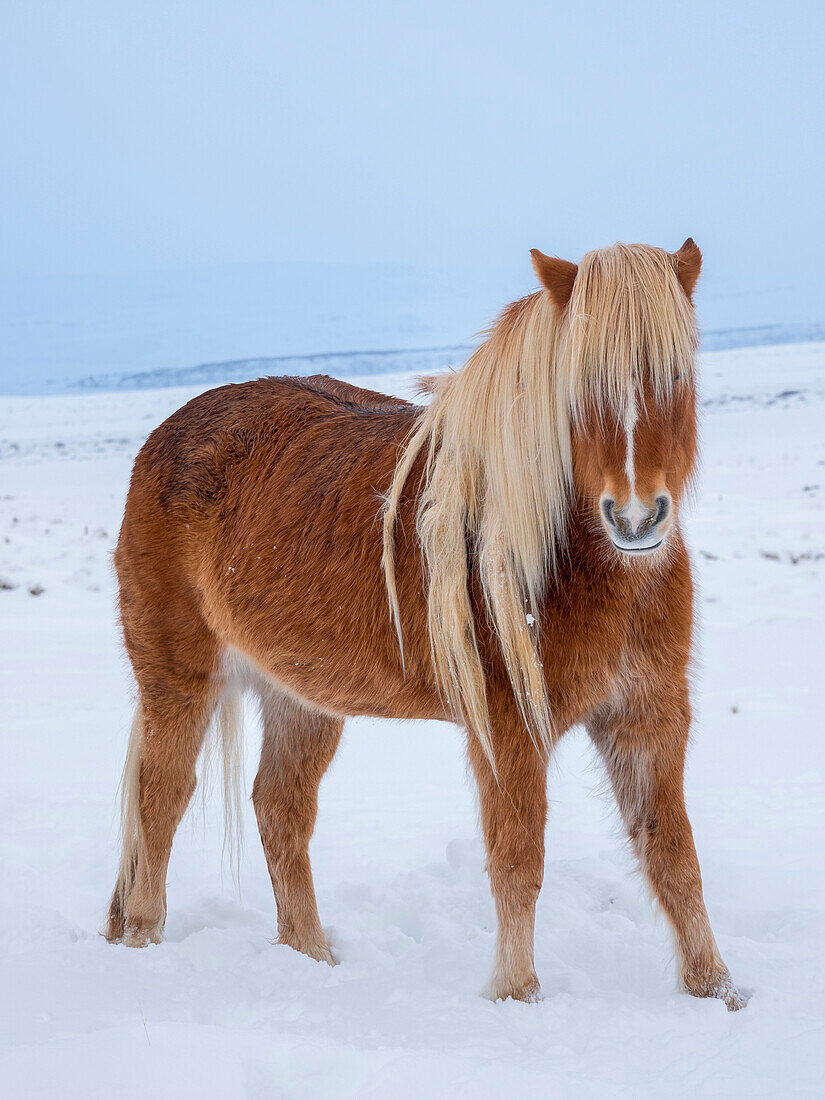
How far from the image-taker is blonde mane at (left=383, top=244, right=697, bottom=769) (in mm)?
2150

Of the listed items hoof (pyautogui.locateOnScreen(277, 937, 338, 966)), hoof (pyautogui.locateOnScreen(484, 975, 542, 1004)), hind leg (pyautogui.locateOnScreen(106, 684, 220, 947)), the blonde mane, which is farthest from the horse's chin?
hoof (pyautogui.locateOnScreen(277, 937, 338, 966))

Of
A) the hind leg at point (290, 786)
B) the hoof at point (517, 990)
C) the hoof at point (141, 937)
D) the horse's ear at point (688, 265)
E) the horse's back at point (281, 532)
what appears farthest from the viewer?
the hind leg at point (290, 786)

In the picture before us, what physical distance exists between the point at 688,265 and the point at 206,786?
242 cm

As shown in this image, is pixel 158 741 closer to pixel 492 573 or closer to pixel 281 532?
pixel 281 532

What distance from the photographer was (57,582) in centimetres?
860

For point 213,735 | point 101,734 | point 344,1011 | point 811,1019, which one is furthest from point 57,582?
point 811,1019

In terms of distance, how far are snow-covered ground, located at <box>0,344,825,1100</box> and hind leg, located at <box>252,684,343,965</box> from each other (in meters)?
0.20

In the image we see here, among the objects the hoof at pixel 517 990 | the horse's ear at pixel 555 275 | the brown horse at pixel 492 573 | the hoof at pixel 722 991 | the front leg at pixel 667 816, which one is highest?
the horse's ear at pixel 555 275

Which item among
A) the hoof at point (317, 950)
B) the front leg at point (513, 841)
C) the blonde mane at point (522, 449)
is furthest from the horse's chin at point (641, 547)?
the hoof at point (317, 950)

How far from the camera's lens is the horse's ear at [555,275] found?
2232 millimetres

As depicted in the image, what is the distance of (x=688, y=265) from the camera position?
2.32 meters

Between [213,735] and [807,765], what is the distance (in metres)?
2.80

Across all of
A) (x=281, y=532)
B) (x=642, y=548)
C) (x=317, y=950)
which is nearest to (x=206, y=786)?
(x=317, y=950)

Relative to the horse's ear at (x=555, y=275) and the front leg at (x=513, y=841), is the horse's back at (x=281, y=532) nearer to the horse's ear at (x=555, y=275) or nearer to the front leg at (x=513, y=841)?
the front leg at (x=513, y=841)
